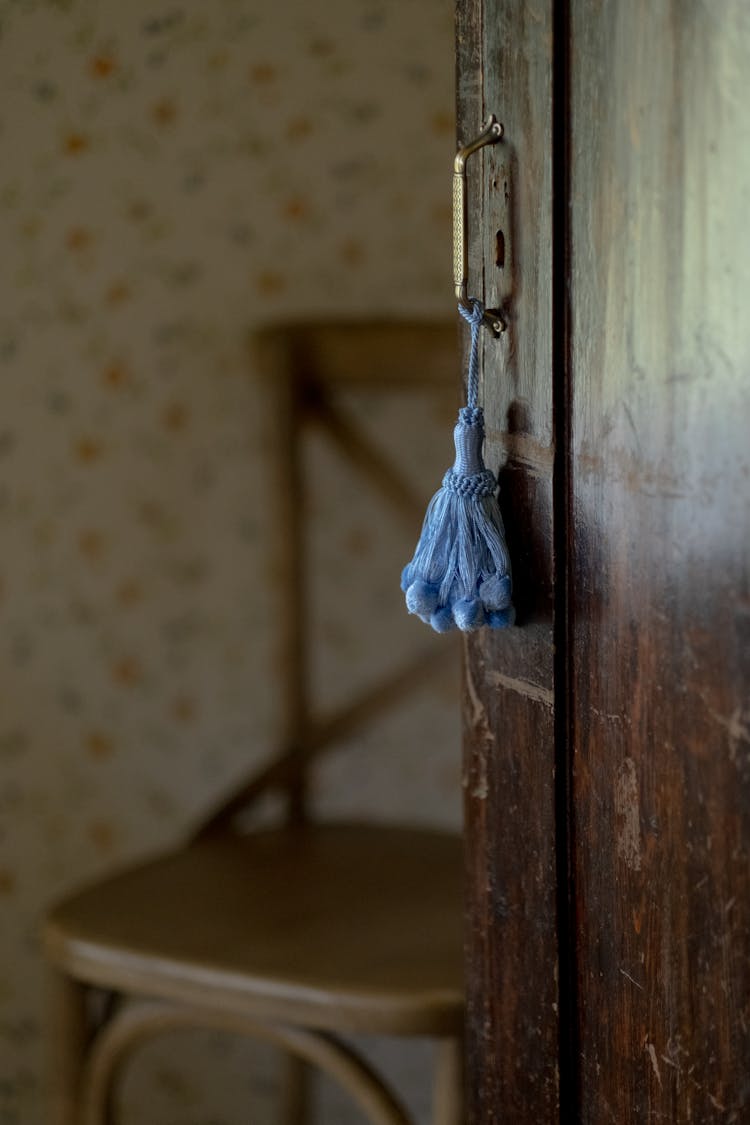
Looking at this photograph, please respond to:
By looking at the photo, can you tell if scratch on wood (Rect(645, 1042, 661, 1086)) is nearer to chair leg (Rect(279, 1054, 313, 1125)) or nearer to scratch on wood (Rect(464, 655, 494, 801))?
scratch on wood (Rect(464, 655, 494, 801))

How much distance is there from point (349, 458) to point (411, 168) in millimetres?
320

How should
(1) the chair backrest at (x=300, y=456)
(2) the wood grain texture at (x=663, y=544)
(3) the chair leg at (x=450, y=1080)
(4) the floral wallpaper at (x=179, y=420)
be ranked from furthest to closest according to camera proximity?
(4) the floral wallpaper at (x=179, y=420)
(1) the chair backrest at (x=300, y=456)
(3) the chair leg at (x=450, y=1080)
(2) the wood grain texture at (x=663, y=544)

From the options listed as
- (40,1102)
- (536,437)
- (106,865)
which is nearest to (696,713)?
(536,437)

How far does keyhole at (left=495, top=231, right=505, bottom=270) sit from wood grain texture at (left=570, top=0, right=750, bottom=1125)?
0.05 meters

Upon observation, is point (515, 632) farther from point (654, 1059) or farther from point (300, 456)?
point (300, 456)

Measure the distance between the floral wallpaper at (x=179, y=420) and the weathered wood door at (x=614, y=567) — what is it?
77 cm

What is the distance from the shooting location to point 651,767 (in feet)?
1.70

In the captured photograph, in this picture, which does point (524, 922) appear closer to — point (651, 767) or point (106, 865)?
point (651, 767)

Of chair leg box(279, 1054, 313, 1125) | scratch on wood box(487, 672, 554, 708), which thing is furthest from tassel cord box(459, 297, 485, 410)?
chair leg box(279, 1054, 313, 1125)

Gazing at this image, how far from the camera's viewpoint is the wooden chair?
0.92m

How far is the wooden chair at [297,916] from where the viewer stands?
3.03 feet

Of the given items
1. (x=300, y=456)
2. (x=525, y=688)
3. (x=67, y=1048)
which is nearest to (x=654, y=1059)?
(x=525, y=688)

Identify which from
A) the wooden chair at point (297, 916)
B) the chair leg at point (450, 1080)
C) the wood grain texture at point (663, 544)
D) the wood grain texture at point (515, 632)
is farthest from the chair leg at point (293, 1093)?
the wood grain texture at point (663, 544)

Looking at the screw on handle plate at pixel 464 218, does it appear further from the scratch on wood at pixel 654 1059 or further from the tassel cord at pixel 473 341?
the scratch on wood at pixel 654 1059
